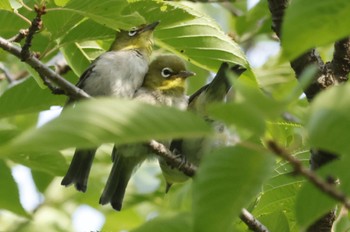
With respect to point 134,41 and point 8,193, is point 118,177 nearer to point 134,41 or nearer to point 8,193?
point 134,41

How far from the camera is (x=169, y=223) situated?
224 cm

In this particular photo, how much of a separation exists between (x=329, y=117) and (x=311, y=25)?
0.94 ft

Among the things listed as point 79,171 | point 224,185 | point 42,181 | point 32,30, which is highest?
point 224,185

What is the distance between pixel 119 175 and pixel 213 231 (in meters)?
3.39

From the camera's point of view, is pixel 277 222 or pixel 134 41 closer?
pixel 277 222

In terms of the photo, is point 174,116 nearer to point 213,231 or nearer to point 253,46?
point 213,231

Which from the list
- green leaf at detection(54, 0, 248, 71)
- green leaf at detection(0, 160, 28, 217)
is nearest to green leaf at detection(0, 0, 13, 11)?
green leaf at detection(54, 0, 248, 71)

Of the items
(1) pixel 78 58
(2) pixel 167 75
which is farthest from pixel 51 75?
(2) pixel 167 75

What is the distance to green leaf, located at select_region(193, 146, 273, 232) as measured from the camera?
1.75 metres

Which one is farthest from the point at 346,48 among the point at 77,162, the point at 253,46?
the point at 253,46

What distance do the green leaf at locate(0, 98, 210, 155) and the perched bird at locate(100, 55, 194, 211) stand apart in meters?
3.16

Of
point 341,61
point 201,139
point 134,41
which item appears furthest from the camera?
point 134,41

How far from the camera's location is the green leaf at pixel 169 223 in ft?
7.20

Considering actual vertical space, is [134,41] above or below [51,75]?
below
